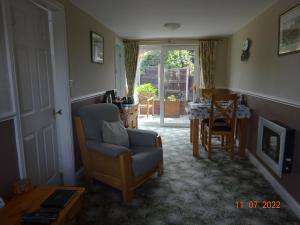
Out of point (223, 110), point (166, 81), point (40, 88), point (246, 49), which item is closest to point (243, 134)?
point (223, 110)

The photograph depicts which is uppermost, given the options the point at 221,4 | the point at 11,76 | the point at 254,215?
the point at 221,4

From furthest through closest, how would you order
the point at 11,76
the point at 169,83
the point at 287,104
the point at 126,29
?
the point at 169,83 < the point at 126,29 < the point at 287,104 < the point at 11,76

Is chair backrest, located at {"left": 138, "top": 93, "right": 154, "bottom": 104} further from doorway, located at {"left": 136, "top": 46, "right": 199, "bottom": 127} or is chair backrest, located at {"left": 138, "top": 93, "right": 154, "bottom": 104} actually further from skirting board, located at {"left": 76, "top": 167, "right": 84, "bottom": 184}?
skirting board, located at {"left": 76, "top": 167, "right": 84, "bottom": 184}

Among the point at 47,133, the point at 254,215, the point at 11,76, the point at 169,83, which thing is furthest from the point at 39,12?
the point at 169,83

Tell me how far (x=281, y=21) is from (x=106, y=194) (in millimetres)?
2721

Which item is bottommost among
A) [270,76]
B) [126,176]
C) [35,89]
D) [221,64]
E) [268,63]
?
[126,176]

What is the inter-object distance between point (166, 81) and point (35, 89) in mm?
3735

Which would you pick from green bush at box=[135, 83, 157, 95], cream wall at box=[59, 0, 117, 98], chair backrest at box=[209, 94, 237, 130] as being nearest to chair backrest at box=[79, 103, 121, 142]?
cream wall at box=[59, 0, 117, 98]

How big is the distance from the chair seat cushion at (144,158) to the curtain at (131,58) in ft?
9.51

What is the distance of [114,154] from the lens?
2.20 metres

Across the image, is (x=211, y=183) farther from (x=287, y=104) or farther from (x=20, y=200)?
(x=20, y=200)

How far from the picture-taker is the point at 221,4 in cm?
267

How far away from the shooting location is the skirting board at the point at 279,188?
212cm

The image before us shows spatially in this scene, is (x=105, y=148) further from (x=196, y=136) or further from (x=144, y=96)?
(x=144, y=96)
